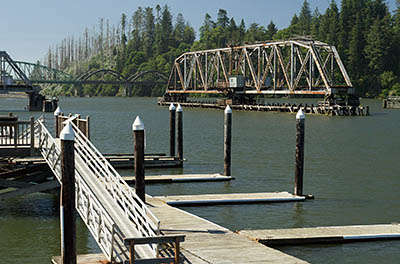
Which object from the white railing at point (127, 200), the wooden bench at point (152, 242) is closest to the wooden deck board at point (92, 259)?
the white railing at point (127, 200)

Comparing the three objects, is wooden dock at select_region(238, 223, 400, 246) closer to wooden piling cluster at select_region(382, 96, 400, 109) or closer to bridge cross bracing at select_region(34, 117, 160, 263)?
bridge cross bracing at select_region(34, 117, 160, 263)

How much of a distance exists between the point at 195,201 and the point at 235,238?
7559mm

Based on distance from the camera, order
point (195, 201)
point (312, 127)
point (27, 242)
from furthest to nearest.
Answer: point (312, 127) → point (195, 201) → point (27, 242)

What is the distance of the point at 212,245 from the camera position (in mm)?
17781

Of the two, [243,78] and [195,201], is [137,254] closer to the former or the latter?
[195,201]

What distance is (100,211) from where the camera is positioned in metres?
16.7

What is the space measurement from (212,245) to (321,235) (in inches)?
159

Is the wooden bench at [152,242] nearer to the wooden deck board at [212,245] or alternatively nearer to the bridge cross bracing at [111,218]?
the bridge cross bracing at [111,218]

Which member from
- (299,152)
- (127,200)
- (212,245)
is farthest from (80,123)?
(299,152)

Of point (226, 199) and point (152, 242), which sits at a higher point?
point (152, 242)

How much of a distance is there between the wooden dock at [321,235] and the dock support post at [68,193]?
18.3ft

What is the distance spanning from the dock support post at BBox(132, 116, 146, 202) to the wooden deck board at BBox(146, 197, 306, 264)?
1.03 metres

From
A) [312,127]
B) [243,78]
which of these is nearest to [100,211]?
[312,127]

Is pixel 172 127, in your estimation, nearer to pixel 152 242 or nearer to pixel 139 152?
pixel 139 152
